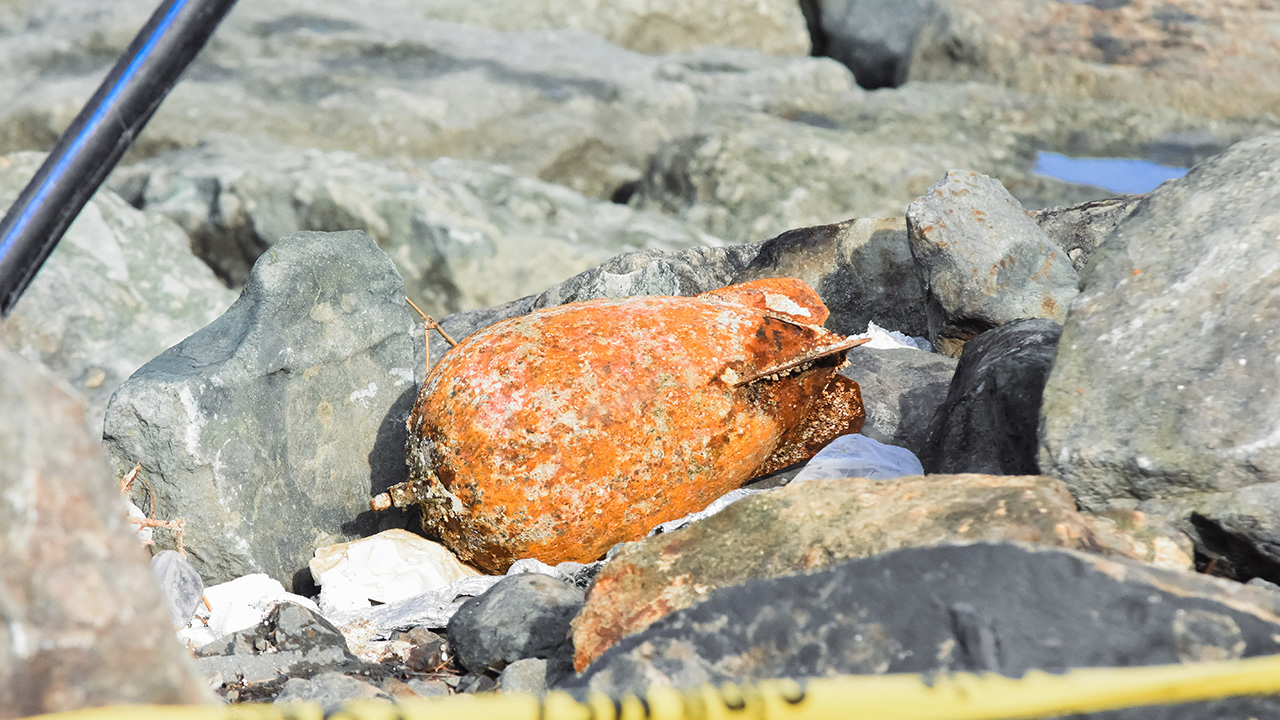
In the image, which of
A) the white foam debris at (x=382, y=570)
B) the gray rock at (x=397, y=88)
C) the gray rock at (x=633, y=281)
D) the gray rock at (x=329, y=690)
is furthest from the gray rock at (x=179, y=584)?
the gray rock at (x=397, y=88)

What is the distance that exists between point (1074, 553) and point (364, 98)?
349 inches

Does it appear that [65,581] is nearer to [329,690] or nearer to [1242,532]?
[329,690]

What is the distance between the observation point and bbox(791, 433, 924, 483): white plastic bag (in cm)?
224

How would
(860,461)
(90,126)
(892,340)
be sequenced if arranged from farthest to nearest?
(892,340), (860,461), (90,126)

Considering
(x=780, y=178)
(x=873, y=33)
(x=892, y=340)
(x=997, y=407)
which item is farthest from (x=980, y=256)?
(x=873, y=33)

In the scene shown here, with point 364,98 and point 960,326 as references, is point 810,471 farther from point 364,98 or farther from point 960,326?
point 364,98

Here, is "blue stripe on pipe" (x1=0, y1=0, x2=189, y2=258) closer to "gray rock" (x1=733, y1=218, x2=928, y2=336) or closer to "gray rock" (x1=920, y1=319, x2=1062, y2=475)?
"gray rock" (x1=920, y1=319, x2=1062, y2=475)

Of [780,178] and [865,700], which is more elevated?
[865,700]

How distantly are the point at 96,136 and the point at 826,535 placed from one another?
1.34 meters

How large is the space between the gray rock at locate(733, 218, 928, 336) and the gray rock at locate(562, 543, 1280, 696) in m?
2.34

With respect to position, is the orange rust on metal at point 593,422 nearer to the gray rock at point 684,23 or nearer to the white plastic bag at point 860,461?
the white plastic bag at point 860,461

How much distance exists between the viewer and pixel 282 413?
2.38 metres

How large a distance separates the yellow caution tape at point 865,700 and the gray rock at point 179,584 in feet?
4.17

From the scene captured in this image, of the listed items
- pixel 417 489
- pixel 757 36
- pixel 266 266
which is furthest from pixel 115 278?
pixel 757 36
